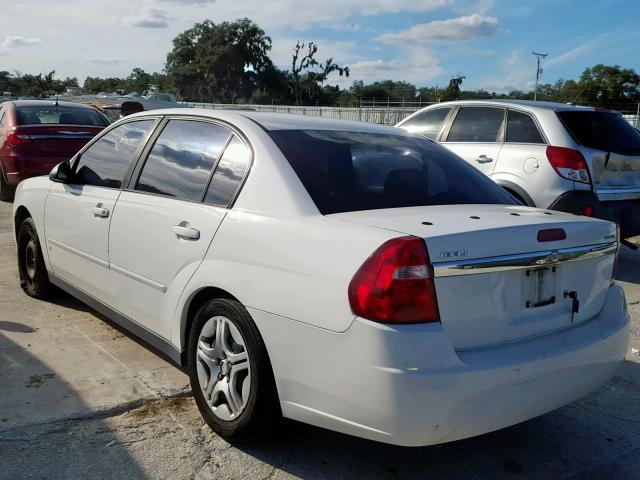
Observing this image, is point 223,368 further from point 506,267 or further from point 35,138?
point 35,138

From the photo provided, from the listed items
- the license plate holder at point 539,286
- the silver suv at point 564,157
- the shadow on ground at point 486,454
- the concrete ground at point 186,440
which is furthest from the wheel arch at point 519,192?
the license plate holder at point 539,286

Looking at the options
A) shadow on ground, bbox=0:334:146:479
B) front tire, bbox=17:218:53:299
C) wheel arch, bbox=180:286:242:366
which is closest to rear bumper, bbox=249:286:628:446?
wheel arch, bbox=180:286:242:366

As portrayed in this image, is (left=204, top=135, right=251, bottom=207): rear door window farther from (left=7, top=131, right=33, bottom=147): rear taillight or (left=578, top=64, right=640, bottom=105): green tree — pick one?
(left=578, top=64, right=640, bottom=105): green tree

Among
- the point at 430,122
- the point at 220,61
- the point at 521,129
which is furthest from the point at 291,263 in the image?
the point at 220,61

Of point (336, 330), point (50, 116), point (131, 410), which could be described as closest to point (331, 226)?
point (336, 330)

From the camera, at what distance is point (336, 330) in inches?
98.3

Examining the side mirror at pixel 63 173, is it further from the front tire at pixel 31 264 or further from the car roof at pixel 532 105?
the car roof at pixel 532 105

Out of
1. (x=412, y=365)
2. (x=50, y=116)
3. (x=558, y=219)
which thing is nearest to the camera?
(x=412, y=365)

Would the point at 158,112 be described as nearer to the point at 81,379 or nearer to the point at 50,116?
the point at 81,379

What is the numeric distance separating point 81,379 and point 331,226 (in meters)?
2.03

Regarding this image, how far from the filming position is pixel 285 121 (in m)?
3.63

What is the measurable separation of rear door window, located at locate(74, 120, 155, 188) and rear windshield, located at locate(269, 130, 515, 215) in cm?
119

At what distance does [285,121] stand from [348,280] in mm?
1446

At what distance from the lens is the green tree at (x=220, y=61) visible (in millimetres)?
92250
